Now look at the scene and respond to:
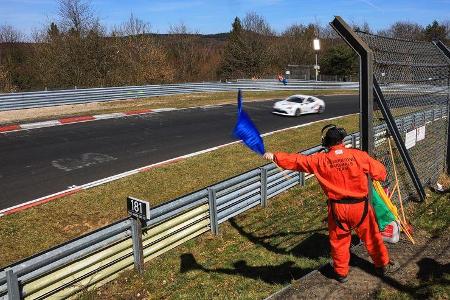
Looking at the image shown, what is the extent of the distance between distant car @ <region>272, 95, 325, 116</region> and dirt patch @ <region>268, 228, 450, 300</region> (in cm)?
1662

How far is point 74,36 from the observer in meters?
39.0

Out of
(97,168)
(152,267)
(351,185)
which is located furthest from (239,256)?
(97,168)

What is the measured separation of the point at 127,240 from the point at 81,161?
7.70 metres

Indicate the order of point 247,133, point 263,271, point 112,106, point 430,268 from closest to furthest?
point 247,133 → point 430,268 → point 263,271 → point 112,106

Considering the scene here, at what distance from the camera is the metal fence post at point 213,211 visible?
26.9 feet

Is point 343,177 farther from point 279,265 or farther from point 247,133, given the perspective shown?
point 279,265

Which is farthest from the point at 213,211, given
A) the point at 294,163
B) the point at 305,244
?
the point at 294,163

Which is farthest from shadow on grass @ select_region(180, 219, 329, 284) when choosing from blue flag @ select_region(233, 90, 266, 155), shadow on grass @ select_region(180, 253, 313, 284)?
blue flag @ select_region(233, 90, 266, 155)

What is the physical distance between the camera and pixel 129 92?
29672mm

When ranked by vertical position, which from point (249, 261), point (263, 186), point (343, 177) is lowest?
point (249, 261)

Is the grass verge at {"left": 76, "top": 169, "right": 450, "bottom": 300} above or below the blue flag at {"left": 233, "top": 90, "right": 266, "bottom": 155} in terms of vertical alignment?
below

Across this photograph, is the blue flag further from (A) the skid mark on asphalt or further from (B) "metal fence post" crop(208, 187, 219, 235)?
(A) the skid mark on asphalt

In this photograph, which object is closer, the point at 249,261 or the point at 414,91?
the point at 249,261

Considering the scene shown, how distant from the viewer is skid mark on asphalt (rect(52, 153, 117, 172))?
1312 cm
